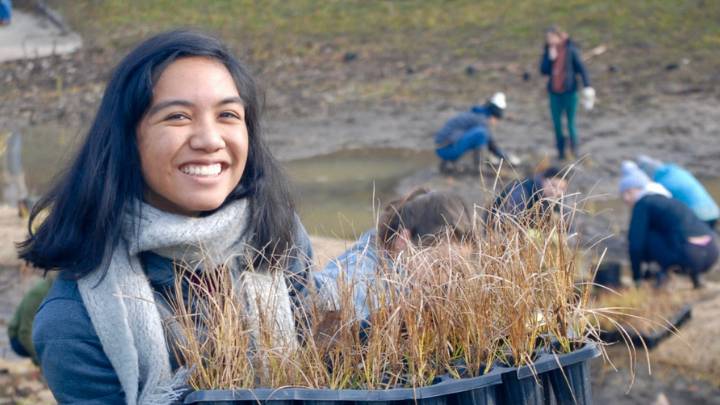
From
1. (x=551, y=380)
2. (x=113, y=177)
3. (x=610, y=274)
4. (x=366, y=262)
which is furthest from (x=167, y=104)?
(x=610, y=274)

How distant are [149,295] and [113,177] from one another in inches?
8.4

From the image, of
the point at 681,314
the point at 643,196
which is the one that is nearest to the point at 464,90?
the point at 643,196

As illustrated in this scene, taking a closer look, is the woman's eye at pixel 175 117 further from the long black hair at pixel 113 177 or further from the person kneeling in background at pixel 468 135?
the person kneeling in background at pixel 468 135

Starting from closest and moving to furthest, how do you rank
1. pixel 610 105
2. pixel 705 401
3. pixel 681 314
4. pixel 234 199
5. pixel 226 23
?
1. pixel 234 199
2. pixel 705 401
3. pixel 681 314
4. pixel 610 105
5. pixel 226 23

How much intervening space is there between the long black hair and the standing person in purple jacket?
9704 millimetres

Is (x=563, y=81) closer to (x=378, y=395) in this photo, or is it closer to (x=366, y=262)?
(x=366, y=262)

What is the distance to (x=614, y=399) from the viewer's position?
550cm

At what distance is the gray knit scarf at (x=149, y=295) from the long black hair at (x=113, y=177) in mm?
37

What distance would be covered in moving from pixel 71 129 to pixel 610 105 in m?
6.75

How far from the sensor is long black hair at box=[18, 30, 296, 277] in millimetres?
1876

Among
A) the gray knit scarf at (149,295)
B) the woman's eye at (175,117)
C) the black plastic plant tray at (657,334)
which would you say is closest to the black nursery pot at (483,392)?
the gray knit scarf at (149,295)

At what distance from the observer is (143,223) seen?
1880mm

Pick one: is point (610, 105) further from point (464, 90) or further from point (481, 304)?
A: point (481, 304)

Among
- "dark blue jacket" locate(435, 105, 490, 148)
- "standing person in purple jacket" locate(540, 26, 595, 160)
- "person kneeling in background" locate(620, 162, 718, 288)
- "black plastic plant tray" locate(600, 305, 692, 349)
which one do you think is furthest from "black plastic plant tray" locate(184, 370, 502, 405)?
"standing person in purple jacket" locate(540, 26, 595, 160)
